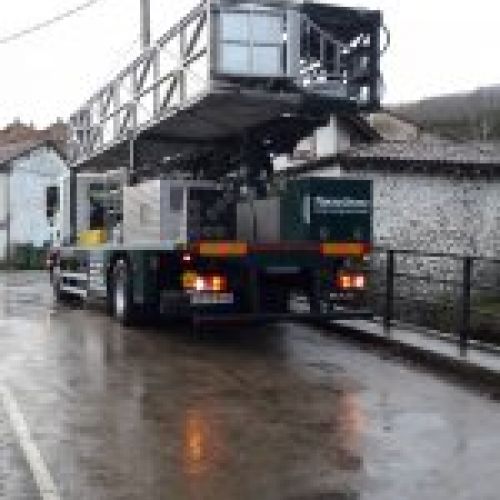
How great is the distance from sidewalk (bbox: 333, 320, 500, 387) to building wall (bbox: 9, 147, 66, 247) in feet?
144

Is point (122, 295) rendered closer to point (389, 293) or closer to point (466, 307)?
point (389, 293)

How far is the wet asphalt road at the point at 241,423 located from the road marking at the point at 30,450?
0.06 m

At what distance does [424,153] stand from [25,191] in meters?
32.5

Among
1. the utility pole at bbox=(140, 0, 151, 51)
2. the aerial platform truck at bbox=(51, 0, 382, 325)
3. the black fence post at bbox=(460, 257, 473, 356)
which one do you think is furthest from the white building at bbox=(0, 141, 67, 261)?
the black fence post at bbox=(460, 257, 473, 356)

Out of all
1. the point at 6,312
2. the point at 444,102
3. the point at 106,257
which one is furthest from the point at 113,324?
the point at 444,102

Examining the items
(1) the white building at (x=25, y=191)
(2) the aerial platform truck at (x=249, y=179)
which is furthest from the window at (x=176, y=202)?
(1) the white building at (x=25, y=191)

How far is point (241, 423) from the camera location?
33.0 feet

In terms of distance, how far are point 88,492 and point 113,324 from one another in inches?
448

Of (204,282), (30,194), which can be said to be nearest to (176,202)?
(204,282)

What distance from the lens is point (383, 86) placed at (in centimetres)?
1627

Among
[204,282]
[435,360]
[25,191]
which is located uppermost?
[25,191]

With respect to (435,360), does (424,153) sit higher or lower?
higher

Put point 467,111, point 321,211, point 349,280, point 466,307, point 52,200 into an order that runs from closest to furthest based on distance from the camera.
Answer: point 466,307
point 321,211
point 349,280
point 52,200
point 467,111

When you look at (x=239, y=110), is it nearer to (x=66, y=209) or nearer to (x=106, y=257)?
(x=106, y=257)
